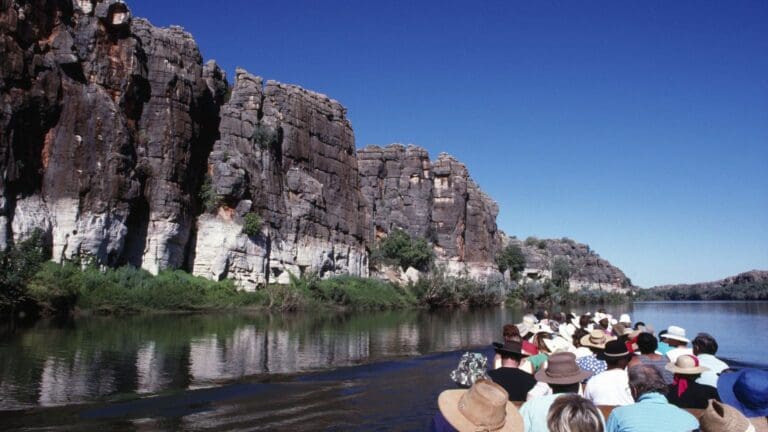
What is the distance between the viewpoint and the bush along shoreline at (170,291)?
100 feet

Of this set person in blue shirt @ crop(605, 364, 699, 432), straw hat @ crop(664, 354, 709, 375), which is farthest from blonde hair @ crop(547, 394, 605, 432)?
straw hat @ crop(664, 354, 709, 375)

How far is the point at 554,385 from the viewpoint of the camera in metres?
5.77

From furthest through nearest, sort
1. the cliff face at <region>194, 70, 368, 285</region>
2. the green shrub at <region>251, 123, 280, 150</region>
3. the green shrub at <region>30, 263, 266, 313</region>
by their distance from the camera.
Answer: the green shrub at <region>251, 123, 280, 150</region> → the cliff face at <region>194, 70, 368, 285</region> → the green shrub at <region>30, 263, 266, 313</region>

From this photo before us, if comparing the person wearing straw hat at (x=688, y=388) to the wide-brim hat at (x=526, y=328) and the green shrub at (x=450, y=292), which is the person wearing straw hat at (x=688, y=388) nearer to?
the wide-brim hat at (x=526, y=328)

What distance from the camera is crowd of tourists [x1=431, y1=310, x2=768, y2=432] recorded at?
4160mm

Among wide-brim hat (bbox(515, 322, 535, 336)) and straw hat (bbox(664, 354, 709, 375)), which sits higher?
wide-brim hat (bbox(515, 322, 535, 336))

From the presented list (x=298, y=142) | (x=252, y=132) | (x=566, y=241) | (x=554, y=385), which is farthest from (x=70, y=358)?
(x=566, y=241)

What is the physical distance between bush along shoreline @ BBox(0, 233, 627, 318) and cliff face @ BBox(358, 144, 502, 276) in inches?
473

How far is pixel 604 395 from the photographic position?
6.40 meters

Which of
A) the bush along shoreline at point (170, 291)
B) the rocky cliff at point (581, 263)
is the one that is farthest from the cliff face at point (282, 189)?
the rocky cliff at point (581, 263)

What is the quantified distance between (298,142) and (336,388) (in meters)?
46.0

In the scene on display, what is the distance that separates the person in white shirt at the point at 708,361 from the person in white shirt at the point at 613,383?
1528 millimetres

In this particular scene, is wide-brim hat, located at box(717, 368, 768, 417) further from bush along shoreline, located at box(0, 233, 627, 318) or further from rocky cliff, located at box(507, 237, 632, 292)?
rocky cliff, located at box(507, 237, 632, 292)

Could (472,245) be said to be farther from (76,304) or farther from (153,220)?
(76,304)
